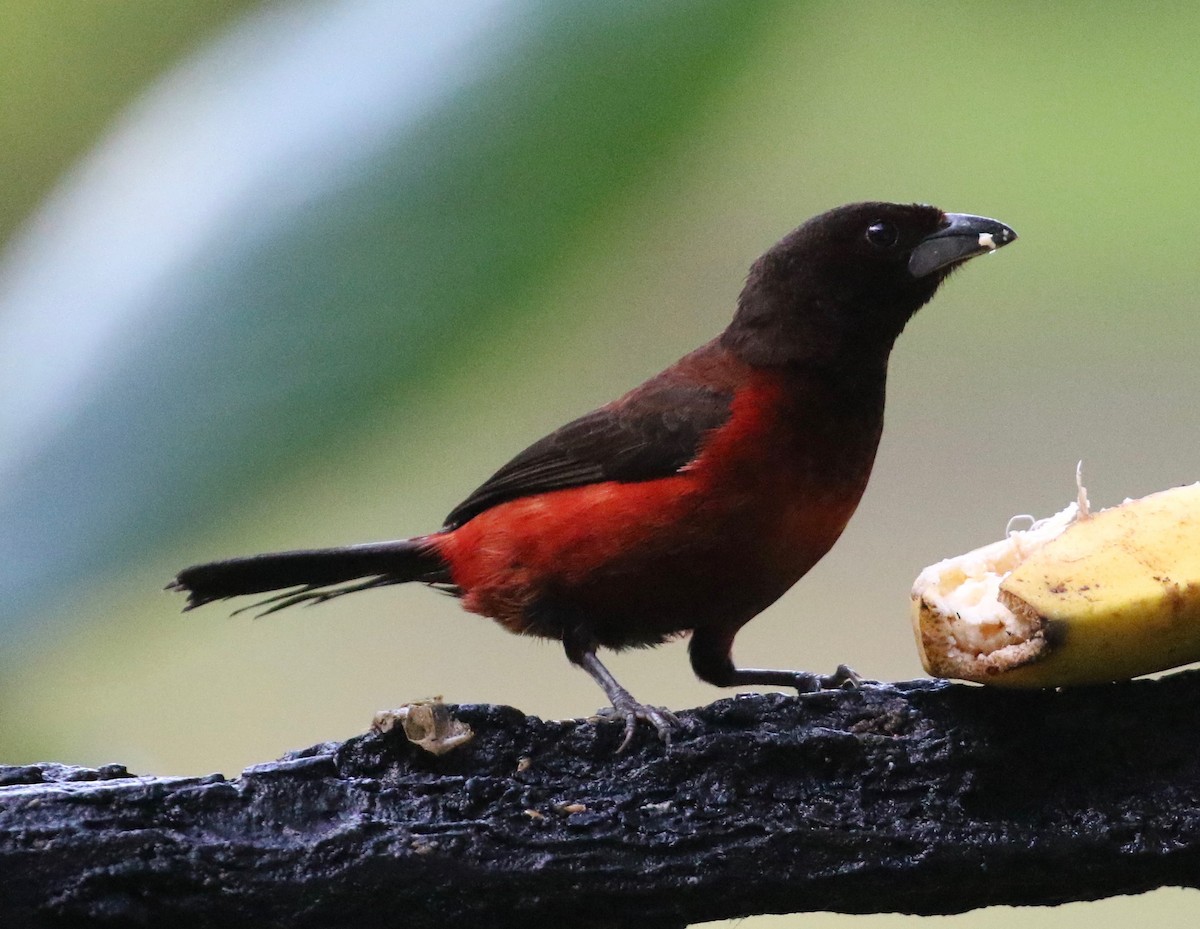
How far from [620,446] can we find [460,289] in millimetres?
467

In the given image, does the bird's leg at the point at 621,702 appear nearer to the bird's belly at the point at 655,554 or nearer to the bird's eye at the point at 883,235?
the bird's belly at the point at 655,554

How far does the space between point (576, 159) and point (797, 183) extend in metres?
1.75

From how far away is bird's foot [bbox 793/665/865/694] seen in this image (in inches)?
91.6

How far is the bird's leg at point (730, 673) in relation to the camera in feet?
7.73

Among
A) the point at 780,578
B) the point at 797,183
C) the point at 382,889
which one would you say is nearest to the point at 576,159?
the point at 780,578

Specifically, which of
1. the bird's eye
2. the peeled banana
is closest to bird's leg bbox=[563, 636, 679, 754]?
the peeled banana

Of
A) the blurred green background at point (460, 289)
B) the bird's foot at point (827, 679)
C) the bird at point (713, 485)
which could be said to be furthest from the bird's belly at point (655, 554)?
the blurred green background at point (460, 289)

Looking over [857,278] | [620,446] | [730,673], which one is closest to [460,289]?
[620,446]

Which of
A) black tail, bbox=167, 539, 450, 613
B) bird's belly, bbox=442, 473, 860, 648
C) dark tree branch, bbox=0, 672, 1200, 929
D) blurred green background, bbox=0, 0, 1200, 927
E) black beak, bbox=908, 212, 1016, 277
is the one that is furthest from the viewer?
black tail, bbox=167, 539, 450, 613

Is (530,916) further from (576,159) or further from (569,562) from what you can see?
(576,159)

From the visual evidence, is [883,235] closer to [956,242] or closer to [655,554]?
[956,242]

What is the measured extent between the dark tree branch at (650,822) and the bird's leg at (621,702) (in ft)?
0.08

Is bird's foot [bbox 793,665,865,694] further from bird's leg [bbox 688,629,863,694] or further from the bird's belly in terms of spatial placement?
the bird's belly

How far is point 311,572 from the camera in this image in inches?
101
